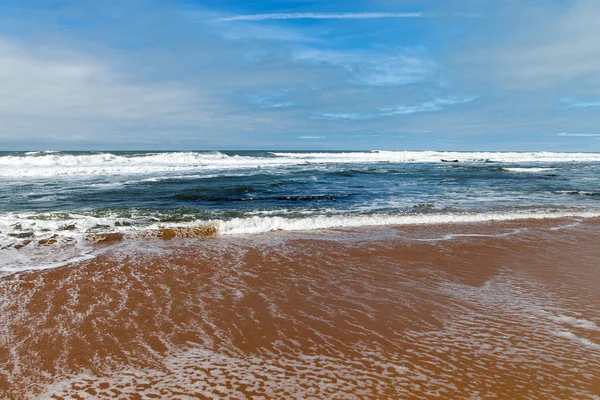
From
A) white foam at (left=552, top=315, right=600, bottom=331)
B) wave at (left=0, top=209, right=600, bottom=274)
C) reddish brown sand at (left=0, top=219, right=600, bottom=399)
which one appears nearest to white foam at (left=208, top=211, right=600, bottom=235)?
wave at (left=0, top=209, right=600, bottom=274)

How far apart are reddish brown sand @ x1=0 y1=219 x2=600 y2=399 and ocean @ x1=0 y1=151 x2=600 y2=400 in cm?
2

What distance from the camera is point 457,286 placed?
5336 millimetres

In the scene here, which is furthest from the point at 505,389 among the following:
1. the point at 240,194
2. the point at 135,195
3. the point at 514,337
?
the point at 135,195

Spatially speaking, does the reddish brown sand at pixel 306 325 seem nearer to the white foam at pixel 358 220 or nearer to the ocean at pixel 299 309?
the ocean at pixel 299 309

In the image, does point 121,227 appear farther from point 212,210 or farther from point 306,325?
point 306,325

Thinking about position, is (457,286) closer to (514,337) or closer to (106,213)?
(514,337)

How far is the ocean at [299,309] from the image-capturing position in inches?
122

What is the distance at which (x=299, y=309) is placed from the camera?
452 cm

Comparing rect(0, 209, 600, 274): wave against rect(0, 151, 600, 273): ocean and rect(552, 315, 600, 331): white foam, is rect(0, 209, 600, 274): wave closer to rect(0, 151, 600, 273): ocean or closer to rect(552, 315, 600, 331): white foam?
rect(0, 151, 600, 273): ocean

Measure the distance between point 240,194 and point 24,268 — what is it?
33.3 feet

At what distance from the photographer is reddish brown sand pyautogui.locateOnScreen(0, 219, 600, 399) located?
3.05 m

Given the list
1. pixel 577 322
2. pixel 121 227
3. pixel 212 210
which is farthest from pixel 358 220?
pixel 577 322

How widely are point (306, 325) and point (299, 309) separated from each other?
1.46 feet

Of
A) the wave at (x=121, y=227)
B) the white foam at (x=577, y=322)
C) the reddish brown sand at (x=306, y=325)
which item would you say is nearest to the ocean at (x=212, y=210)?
the wave at (x=121, y=227)
